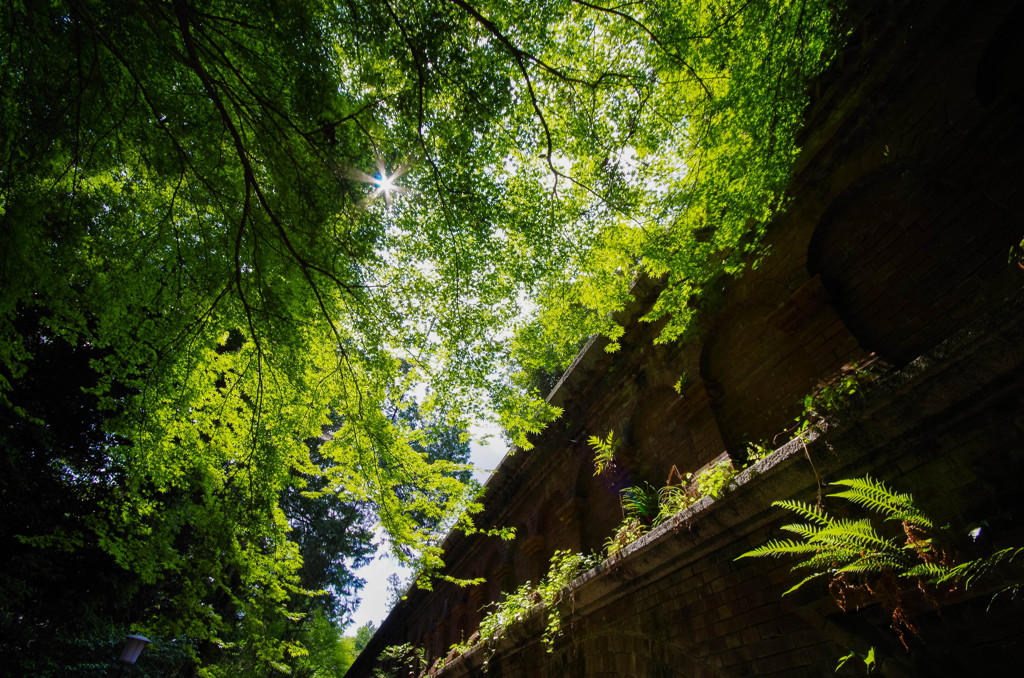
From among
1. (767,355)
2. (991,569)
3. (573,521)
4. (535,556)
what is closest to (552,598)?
(573,521)

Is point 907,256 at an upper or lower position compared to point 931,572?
upper

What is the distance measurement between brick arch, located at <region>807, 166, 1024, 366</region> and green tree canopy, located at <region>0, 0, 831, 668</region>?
74cm

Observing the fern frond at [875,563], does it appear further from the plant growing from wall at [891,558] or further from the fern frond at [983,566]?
the fern frond at [983,566]

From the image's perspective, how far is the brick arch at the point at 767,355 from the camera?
12.8 feet

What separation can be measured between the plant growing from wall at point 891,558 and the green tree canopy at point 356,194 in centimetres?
241

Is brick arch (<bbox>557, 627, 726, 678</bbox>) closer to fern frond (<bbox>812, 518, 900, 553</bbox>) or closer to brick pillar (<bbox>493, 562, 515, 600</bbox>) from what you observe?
fern frond (<bbox>812, 518, 900, 553</bbox>)

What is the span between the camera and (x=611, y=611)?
4.77 meters

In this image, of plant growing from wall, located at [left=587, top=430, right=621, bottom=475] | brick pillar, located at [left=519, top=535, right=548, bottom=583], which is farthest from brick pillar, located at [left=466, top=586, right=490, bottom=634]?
plant growing from wall, located at [left=587, top=430, right=621, bottom=475]

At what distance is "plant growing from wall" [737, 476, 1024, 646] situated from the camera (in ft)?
7.30

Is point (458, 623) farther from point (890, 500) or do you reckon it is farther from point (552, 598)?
point (890, 500)

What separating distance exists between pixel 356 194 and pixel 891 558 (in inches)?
203

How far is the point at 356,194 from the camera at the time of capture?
4.73m

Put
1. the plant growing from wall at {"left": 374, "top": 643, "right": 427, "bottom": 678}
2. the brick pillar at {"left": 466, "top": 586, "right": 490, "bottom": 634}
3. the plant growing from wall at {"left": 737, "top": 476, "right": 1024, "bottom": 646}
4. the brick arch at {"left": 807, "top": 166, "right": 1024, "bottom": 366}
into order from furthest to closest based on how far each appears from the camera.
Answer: the plant growing from wall at {"left": 374, "top": 643, "right": 427, "bottom": 678} → the brick pillar at {"left": 466, "top": 586, "right": 490, "bottom": 634} → the brick arch at {"left": 807, "top": 166, "right": 1024, "bottom": 366} → the plant growing from wall at {"left": 737, "top": 476, "right": 1024, "bottom": 646}

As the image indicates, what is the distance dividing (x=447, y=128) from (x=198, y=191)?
2.75m
